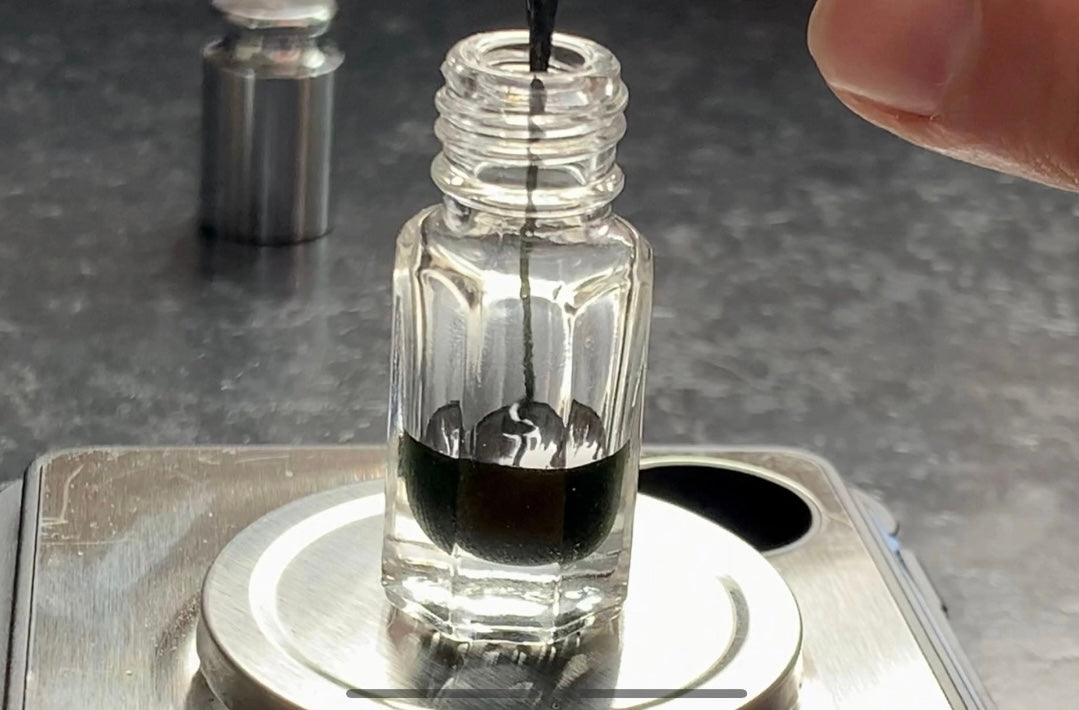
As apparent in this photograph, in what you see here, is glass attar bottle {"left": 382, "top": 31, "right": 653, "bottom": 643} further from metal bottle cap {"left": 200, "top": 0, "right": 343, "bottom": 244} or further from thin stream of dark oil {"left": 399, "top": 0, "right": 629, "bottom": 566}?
metal bottle cap {"left": 200, "top": 0, "right": 343, "bottom": 244}

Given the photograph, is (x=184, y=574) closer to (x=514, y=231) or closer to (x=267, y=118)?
(x=514, y=231)

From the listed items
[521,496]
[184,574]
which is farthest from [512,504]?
[184,574]

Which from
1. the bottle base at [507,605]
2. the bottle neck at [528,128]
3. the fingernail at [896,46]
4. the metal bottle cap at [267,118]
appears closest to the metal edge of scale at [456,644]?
the bottle base at [507,605]

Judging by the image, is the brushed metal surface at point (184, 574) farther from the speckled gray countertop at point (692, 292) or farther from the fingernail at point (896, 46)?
the fingernail at point (896, 46)

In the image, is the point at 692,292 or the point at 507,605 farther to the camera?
the point at 692,292

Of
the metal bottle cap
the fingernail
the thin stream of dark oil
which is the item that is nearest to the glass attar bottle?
the thin stream of dark oil

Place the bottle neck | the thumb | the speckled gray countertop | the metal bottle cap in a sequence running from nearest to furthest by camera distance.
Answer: the thumb → the bottle neck → the speckled gray countertop → the metal bottle cap

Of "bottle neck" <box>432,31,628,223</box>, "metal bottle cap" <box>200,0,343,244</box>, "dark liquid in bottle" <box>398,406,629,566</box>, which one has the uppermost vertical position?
"bottle neck" <box>432,31,628,223</box>
